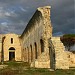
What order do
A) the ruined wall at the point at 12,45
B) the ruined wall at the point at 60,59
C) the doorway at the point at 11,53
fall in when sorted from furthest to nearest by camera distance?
the doorway at the point at 11,53, the ruined wall at the point at 12,45, the ruined wall at the point at 60,59

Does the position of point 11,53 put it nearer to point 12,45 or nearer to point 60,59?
point 12,45

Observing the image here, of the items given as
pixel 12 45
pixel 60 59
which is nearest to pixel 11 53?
pixel 12 45

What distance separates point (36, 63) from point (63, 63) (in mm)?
4407

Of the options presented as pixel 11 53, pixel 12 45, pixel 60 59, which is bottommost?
pixel 60 59

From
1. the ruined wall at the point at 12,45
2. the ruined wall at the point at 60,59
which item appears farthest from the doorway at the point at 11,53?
the ruined wall at the point at 60,59

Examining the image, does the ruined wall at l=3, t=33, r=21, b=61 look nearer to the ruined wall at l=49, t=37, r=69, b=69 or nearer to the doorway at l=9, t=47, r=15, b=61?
the doorway at l=9, t=47, r=15, b=61

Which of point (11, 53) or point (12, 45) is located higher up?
point (12, 45)

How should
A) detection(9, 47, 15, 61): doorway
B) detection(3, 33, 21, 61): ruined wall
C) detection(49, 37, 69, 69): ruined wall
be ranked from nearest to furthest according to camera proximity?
detection(49, 37, 69, 69): ruined wall < detection(3, 33, 21, 61): ruined wall < detection(9, 47, 15, 61): doorway

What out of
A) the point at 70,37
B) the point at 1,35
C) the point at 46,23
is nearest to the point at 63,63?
the point at 46,23

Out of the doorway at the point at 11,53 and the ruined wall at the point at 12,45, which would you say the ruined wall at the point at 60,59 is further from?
the doorway at the point at 11,53

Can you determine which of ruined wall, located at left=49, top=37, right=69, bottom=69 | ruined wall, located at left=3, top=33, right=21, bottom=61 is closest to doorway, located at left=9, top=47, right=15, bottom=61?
ruined wall, located at left=3, top=33, right=21, bottom=61

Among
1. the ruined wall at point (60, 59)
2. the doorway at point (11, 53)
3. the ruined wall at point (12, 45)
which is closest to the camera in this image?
the ruined wall at point (60, 59)

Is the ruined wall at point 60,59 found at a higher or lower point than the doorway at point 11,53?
lower

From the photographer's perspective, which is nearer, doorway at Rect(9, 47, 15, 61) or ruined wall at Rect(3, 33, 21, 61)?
ruined wall at Rect(3, 33, 21, 61)
